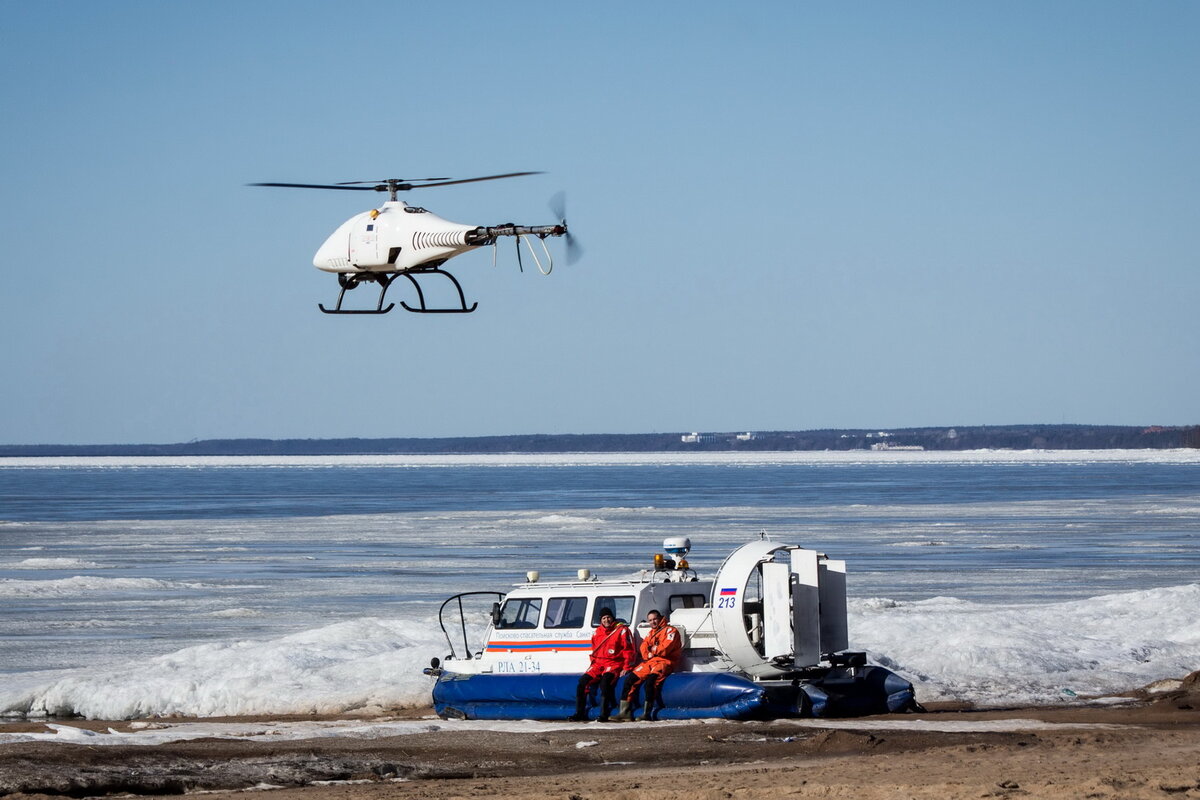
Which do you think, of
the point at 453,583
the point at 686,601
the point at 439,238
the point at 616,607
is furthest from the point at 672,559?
the point at 453,583

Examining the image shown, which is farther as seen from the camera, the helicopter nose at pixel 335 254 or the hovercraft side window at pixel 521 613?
the helicopter nose at pixel 335 254

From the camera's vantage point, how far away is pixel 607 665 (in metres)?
15.0

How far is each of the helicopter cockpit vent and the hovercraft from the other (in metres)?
4.38

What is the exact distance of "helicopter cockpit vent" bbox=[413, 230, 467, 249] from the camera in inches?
706

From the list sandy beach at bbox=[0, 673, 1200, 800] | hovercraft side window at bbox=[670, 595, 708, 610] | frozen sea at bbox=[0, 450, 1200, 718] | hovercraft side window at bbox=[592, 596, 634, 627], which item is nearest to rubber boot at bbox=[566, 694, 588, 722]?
sandy beach at bbox=[0, 673, 1200, 800]

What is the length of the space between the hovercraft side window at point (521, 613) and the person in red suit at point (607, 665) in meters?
0.91

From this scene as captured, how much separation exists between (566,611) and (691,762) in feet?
11.3

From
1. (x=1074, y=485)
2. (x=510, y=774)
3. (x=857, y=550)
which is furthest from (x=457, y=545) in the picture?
(x=1074, y=485)

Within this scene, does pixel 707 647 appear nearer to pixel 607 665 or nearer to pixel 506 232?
pixel 607 665

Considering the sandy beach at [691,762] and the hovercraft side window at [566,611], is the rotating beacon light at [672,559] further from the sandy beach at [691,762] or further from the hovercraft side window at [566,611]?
the sandy beach at [691,762]

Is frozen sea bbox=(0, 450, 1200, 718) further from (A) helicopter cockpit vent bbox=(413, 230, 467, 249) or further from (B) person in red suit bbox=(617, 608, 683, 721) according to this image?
(A) helicopter cockpit vent bbox=(413, 230, 467, 249)

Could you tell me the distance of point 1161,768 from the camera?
1098 centimetres

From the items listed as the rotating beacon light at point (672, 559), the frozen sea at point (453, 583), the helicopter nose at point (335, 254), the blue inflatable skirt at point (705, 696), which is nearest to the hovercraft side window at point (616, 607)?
the rotating beacon light at point (672, 559)

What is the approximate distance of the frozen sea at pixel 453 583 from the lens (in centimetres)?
1755
